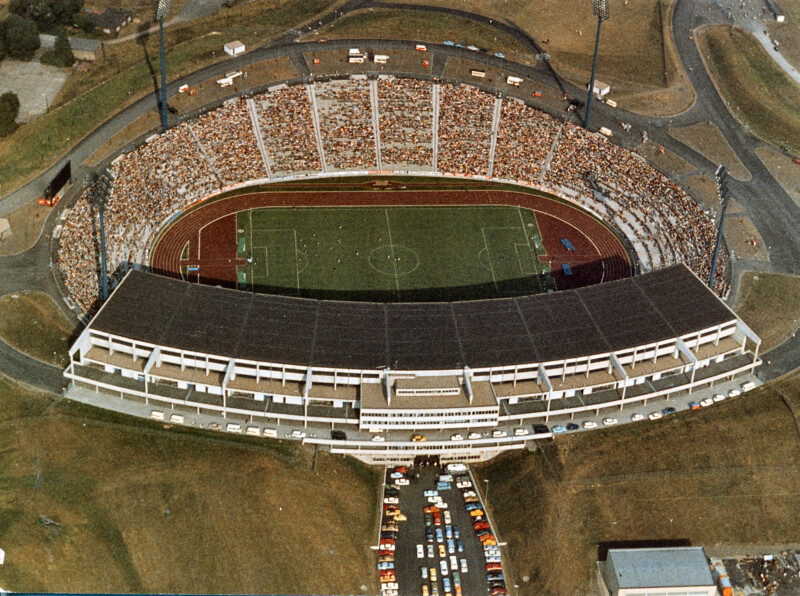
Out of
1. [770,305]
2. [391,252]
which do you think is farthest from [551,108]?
[770,305]

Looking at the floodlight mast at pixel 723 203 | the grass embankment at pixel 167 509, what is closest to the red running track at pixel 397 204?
the floodlight mast at pixel 723 203

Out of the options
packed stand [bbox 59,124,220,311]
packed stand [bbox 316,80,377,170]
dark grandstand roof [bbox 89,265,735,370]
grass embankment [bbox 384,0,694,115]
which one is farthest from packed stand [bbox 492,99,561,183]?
packed stand [bbox 59,124,220,311]

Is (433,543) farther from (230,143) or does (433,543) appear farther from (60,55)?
(60,55)

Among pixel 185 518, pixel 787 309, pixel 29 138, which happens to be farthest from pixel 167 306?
pixel 787 309

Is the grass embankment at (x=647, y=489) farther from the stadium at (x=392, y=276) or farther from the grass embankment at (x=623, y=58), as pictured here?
the grass embankment at (x=623, y=58)

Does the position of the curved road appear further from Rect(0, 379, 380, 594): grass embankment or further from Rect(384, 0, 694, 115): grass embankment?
Rect(0, 379, 380, 594): grass embankment

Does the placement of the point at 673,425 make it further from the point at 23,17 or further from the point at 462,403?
the point at 23,17
